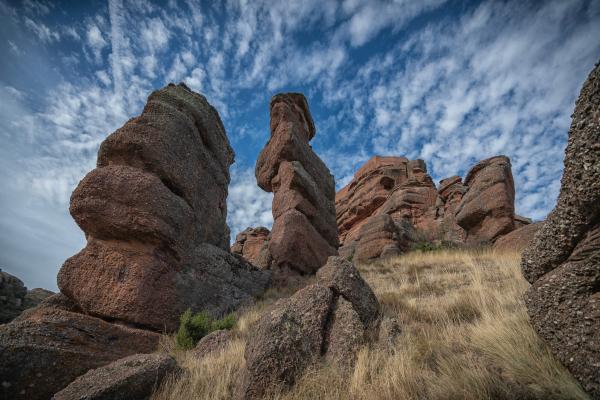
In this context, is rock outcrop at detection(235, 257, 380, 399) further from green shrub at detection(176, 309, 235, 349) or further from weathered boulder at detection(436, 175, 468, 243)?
weathered boulder at detection(436, 175, 468, 243)

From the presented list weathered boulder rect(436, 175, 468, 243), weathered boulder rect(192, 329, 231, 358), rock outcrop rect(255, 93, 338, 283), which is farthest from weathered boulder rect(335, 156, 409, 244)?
weathered boulder rect(192, 329, 231, 358)

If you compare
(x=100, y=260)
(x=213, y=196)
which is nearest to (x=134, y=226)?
(x=100, y=260)

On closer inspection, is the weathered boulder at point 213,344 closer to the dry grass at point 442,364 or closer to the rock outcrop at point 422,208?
the dry grass at point 442,364

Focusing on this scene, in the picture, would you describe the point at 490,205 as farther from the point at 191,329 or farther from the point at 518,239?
the point at 191,329

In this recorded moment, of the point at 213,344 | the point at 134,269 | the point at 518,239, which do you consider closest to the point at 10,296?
the point at 134,269

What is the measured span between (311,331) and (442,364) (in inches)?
62.8

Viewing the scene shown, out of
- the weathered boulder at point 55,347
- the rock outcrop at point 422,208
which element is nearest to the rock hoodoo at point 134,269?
the weathered boulder at point 55,347

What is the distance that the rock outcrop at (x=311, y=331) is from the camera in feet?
11.5

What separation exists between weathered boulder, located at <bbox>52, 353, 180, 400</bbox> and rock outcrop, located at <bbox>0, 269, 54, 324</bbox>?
12.1 metres

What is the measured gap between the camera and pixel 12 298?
1324cm

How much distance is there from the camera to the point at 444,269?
9.92 m

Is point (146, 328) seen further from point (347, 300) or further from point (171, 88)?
point (171, 88)

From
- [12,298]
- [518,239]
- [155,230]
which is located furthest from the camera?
[12,298]

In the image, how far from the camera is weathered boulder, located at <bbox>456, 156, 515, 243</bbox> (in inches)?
568
